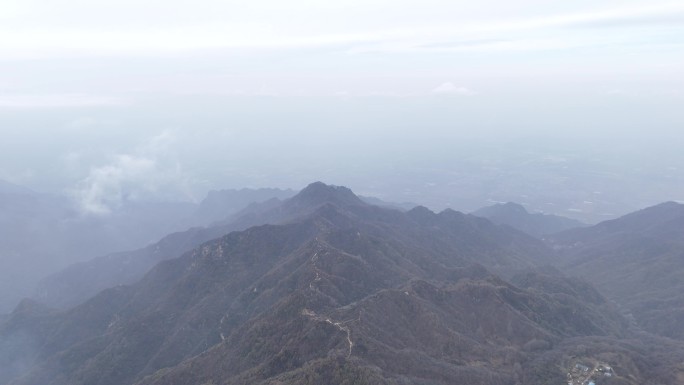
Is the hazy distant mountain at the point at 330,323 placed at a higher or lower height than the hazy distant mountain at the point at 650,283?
higher

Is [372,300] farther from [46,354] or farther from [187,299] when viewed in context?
[46,354]

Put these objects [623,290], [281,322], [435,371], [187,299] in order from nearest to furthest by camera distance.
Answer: [435,371] → [281,322] → [187,299] → [623,290]

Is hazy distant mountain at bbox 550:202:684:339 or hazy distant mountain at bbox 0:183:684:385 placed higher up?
hazy distant mountain at bbox 0:183:684:385

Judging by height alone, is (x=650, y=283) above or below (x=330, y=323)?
below

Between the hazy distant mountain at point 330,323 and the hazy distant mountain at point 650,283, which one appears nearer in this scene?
the hazy distant mountain at point 330,323

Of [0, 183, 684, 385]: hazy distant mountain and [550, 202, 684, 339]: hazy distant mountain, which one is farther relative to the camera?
[550, 202, 684, 339]: hazy distant mountain

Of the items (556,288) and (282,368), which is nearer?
(282,368)

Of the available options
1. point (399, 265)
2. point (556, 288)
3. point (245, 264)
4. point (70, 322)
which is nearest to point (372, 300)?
point (399, 265)

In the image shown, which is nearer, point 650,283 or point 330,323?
point 330,323
